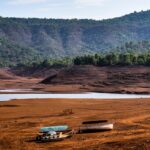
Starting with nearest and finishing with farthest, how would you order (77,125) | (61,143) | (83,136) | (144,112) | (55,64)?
(61,143), (83,136), (77,125), (144,112), (55,64)

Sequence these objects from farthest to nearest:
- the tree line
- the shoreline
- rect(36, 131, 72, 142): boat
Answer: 1. the tree line
2. rect(36, 131, 72, 142): boat
3. the shoreline

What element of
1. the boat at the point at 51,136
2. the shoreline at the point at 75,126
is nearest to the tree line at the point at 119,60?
the shoreline at the point at 75,126

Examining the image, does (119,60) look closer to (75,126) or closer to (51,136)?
(75,126)

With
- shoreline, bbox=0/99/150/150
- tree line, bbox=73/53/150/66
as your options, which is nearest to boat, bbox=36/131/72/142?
shoreline, bbox=0/99/150/150

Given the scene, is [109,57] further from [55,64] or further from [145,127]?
[145,127]

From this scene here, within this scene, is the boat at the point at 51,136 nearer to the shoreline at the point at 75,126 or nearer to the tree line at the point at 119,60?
the shoreline at the point at 75,126

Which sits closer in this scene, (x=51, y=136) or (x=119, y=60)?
(x=51, y=136)

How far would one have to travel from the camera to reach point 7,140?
37031mm

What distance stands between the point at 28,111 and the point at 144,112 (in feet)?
49.3

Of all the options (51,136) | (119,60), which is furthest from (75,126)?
(119,60)

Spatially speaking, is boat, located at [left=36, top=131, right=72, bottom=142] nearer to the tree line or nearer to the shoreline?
the shoreline

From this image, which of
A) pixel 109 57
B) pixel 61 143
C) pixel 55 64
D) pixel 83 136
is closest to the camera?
pixel 61 143

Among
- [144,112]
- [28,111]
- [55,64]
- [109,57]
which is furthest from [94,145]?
[55,64]

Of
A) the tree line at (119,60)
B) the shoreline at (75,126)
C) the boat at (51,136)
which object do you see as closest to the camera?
the shoreline at (75,126)
